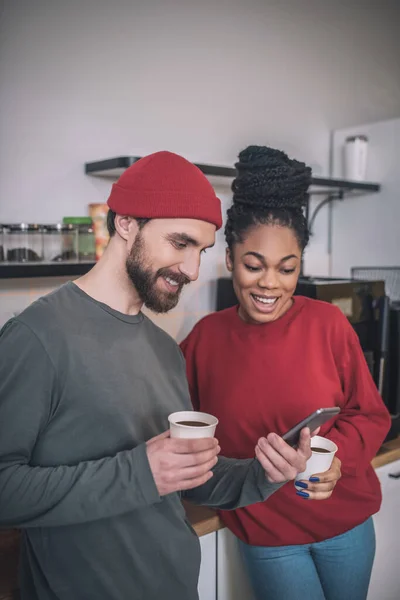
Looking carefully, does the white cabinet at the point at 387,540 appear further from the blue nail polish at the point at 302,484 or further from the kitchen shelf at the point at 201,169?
the kitchen shelf at the point at 201,169

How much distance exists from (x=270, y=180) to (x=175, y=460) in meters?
0.77

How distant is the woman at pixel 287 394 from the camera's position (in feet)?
4.65

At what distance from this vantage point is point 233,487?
4.14 feet

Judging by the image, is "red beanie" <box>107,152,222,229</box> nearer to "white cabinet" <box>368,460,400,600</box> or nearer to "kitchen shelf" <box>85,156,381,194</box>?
"kitchen shelf" <box>85,156,381,194</box>

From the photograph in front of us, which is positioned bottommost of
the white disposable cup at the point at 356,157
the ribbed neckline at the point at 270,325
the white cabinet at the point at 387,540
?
the white cabinet at the point at 387,540

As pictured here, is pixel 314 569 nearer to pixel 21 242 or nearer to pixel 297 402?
pixel 297 402

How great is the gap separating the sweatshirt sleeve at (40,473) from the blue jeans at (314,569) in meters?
0.64

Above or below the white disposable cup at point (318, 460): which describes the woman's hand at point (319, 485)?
below

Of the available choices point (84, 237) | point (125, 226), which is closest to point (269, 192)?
point (125, 226)

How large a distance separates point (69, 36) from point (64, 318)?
1.26 meters

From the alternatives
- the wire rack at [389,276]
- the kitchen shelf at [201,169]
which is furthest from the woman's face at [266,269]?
the wire rack at [389,276]

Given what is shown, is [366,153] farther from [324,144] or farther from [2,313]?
[2,313]

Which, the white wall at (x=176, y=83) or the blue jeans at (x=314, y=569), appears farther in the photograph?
the white wall at (x=176, y=83)

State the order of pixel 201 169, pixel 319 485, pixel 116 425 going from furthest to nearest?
1. pixel 201 169
2. pixel 319 485
3. pixel 116 425
